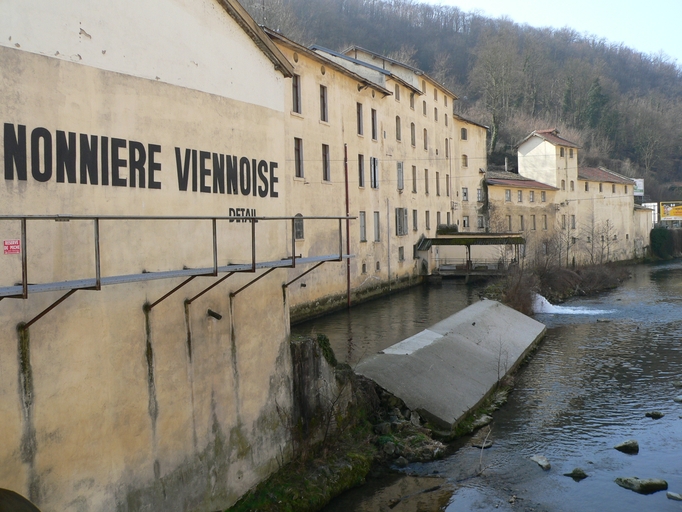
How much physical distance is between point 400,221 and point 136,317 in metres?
30.2

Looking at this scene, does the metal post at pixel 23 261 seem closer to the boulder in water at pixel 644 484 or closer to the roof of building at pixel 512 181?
the boulder in water at pixel 644 484

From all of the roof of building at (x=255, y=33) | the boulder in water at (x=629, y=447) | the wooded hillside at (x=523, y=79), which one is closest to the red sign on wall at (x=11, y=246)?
the roof of building at (x=255, y=33)

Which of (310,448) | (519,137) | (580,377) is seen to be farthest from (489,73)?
(310,448)

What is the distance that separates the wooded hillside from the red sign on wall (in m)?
68.8

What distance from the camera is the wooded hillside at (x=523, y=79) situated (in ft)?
260

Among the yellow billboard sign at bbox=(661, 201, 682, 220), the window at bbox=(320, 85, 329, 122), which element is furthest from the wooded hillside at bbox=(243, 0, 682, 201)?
the window at bbox=(320, 85, 329, 122)

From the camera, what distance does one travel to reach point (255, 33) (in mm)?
9461

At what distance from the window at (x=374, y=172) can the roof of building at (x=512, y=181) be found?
18.1 m

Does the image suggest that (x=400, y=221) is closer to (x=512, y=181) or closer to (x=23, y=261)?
(x=512, y=181)

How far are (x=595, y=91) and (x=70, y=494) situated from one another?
90351 mm


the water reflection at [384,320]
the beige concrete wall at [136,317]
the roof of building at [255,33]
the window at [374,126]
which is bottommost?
the water reflection at [384,320]

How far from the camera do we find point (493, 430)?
13719 millimetres

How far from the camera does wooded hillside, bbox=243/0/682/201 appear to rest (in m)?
79.1

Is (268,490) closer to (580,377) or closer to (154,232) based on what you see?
(154,232)
